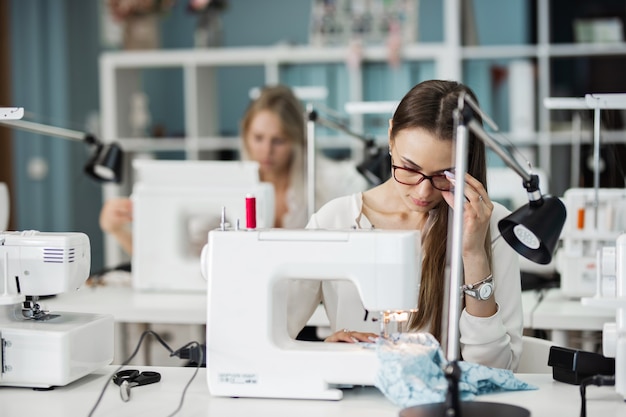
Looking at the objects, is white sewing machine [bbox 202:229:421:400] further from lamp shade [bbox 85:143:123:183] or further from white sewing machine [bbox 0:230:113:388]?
lamp shade [bbox 85:143:123:183]

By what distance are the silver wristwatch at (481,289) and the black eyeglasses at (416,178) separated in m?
0.19

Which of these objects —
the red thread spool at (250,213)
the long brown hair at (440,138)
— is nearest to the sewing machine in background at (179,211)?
the long brown hair at (440,138)

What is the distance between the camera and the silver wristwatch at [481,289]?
184 centimetres

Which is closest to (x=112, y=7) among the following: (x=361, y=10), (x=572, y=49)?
(x=361, y=10)

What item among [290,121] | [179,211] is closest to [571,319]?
[179,211]

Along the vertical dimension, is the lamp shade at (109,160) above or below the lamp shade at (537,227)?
above

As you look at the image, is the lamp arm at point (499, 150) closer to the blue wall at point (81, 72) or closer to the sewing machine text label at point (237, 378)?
the sewing machine text label at point (237, 378)

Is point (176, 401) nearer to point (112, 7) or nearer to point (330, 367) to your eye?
point (330, 367)

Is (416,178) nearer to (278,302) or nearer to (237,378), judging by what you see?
(278,302)

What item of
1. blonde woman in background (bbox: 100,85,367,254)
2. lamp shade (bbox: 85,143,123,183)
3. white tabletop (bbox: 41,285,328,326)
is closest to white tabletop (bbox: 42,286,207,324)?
white tabletop (bbox: 41,285,328,326)

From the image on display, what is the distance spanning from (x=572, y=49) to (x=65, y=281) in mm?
3154

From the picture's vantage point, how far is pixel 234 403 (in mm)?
1595

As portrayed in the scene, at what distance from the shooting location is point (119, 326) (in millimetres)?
2855

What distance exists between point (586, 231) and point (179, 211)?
1.21 m
